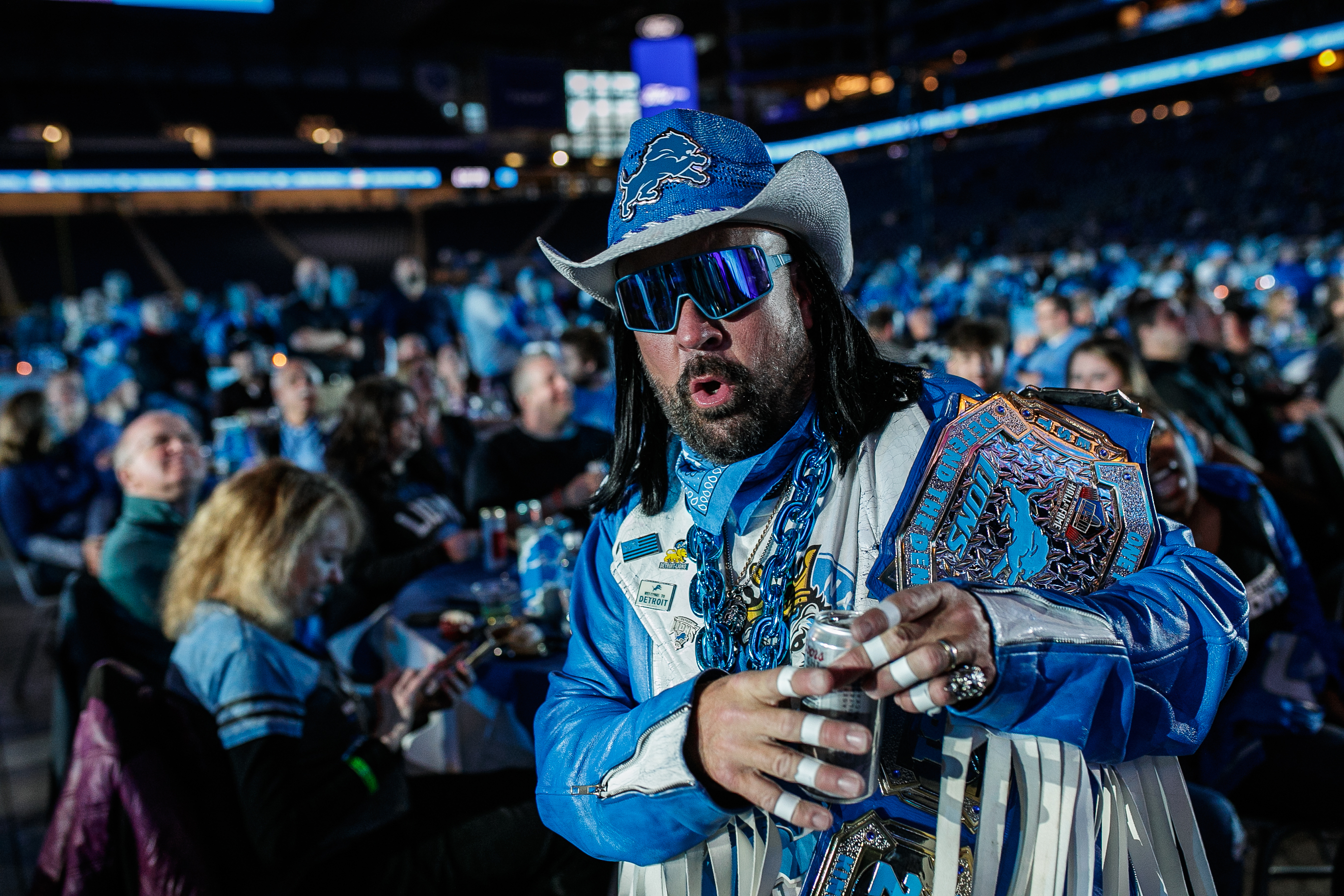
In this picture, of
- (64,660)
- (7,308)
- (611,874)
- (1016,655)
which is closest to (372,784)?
(611,874)

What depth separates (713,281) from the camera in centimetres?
118

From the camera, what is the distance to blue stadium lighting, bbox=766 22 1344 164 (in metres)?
17.0

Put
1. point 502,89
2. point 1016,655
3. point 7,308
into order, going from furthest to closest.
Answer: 1. point 7,308
2. point 502,89
3. point 1016,655

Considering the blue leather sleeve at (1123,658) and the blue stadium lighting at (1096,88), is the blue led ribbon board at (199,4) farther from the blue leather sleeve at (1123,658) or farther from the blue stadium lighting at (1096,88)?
the blue leather sleeve at (1123,658)

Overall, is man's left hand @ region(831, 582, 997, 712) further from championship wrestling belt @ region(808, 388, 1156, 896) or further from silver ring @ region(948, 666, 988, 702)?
championship wrestling belt @ region(808, 388, 1156, 896)

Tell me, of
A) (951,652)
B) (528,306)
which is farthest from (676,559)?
(528,306)

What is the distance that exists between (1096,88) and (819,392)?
22659 millimetres

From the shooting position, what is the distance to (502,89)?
1980cm

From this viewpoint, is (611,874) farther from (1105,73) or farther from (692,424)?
(1105,73)

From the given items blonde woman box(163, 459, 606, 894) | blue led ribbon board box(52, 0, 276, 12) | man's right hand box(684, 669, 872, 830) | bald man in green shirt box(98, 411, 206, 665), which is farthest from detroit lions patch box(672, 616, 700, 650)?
blue led ribbon board box(52, 0, 276, 12)

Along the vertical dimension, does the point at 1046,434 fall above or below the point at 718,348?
below

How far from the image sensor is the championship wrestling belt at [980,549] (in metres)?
1.01

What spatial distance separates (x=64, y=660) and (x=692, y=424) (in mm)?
2305

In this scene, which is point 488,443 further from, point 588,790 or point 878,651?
point 878,651
